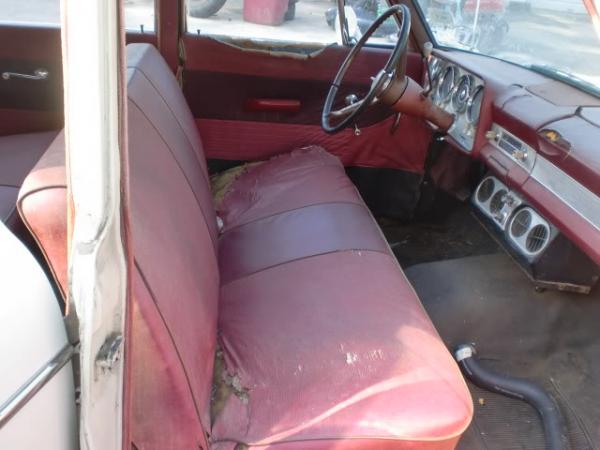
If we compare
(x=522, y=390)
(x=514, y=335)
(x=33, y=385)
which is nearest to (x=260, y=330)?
(x=33, y=385)

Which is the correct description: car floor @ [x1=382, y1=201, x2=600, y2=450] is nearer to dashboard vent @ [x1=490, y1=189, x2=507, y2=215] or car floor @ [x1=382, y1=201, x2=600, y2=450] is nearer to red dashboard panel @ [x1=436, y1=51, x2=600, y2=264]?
dashboard vent @ [x1=490, y1=189, x2=507, y2=215]

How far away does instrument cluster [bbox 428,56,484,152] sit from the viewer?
6.97 feet

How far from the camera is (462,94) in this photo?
87.4 inches

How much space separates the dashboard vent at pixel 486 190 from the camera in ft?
7.13

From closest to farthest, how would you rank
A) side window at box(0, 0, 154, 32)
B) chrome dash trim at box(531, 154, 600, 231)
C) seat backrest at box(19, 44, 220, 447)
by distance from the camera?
seat backrest at box(19, 44, 220, 447) → chrome dash trim at box(531, 154, 600, 231) → side window at box(0, 0, 154, 32)

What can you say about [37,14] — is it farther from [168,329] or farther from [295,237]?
[168,329]

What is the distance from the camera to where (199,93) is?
2.38 metres

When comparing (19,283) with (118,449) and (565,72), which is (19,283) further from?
(565,72)

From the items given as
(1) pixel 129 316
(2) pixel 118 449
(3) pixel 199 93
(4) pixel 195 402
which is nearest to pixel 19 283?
(1) pixel 129 316

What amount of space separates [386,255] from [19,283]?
1.08 m

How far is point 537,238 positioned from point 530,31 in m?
0.78

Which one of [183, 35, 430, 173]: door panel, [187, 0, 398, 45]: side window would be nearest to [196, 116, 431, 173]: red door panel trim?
[183, 35, 430, 173]: door panel

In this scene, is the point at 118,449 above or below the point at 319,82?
below

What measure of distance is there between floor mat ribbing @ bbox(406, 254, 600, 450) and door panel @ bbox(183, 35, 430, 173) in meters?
0.68
